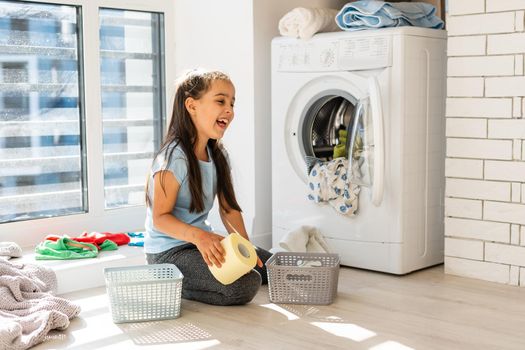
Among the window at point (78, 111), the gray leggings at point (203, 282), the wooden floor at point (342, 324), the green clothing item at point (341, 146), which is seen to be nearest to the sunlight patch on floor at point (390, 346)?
the wooden floor at point (342, 324)

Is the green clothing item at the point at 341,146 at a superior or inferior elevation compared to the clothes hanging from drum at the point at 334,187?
superior

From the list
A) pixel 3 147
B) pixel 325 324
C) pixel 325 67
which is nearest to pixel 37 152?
pixel 3 147

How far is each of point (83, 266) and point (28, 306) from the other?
537 mm

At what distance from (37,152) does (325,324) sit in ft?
5.54

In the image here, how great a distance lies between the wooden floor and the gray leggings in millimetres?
38

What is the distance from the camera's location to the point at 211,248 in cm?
278

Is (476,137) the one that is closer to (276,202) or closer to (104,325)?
(276,202)

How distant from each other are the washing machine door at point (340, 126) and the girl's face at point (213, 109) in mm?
641

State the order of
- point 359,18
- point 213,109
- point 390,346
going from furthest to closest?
point 359,18 < point 213,109 < point 390,346

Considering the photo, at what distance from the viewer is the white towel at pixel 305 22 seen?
11.8ft

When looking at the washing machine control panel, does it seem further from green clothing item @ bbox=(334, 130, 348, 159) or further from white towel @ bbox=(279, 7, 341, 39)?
green clothing item @ bbox=(334, 130, 348, 159)

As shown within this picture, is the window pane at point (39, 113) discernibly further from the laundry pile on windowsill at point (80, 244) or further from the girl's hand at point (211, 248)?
the girl's hand at point (211, 248)

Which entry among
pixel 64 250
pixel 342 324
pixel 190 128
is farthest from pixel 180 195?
pixel 342 324

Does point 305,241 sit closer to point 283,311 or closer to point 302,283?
point 302,283
